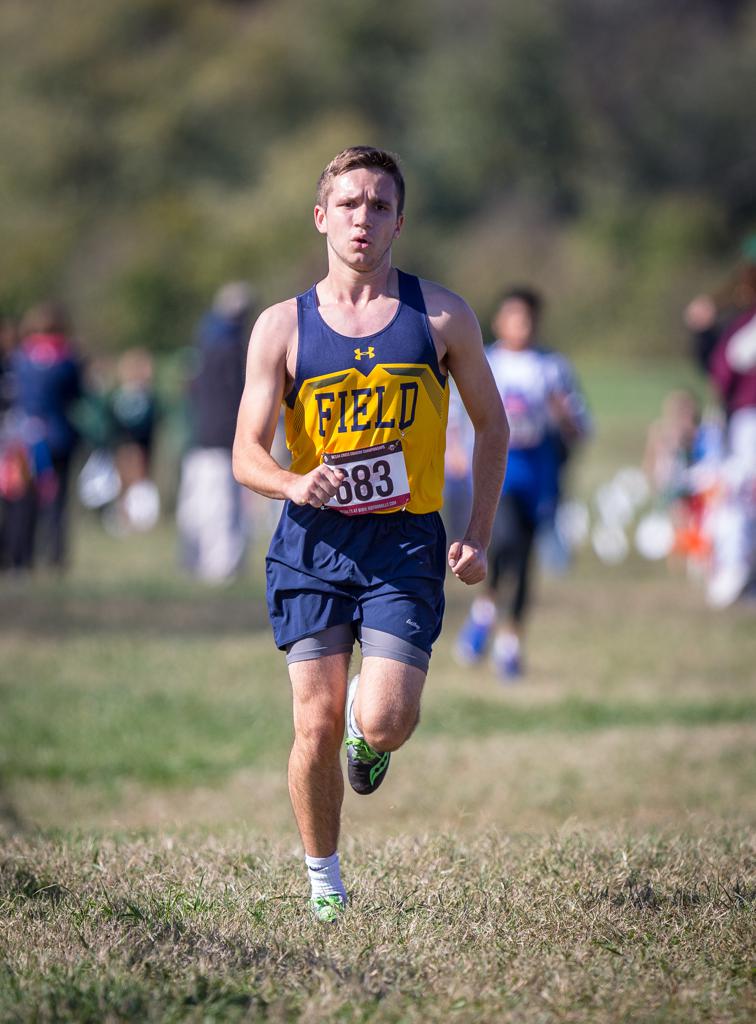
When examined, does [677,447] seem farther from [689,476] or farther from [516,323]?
[516,323]

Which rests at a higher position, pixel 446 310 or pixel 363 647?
pixel 446 310

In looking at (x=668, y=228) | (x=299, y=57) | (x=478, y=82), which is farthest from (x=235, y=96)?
(x=668, y=228)

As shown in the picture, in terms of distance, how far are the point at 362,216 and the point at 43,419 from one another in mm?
11119

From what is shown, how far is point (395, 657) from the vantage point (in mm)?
4602

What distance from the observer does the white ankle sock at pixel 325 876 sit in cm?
467

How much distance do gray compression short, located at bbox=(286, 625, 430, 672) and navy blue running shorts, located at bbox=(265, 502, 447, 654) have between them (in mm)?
18

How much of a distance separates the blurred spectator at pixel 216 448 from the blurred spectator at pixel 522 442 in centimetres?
540

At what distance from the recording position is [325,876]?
4691mm

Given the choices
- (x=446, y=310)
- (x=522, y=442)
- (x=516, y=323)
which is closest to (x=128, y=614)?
(x=522, y=442)

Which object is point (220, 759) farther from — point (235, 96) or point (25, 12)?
point (25, 12)

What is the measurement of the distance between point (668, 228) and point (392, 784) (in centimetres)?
4477

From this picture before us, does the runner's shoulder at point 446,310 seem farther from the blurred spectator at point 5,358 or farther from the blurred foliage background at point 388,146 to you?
the blurred foliage background at point 388,146

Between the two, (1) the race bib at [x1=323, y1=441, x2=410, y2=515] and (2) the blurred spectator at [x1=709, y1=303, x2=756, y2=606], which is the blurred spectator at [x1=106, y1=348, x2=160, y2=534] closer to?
(2) the blurred spectator at [x1=709, y1=303, x2=756, y2=606]

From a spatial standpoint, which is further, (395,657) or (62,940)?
(395,657)
